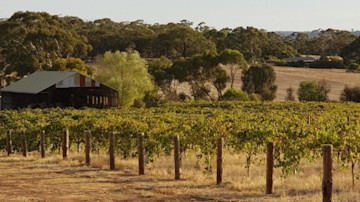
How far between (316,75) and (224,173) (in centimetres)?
8761

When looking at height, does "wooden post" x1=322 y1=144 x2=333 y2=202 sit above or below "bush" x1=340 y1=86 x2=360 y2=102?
below

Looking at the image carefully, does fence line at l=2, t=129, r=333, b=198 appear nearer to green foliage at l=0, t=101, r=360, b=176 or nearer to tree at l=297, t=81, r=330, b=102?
green foliage at l=0, t=101, r=360, b=176

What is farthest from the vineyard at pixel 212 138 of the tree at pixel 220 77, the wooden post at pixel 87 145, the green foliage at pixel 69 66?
the tree at pixel 220 77

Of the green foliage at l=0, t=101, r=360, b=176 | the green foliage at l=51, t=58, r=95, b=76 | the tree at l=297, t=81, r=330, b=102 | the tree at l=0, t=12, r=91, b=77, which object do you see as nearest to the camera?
the green foliage at l=0, t=101, r=360, b=176

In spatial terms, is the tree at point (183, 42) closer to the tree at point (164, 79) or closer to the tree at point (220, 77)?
the tree at point (164, 79)

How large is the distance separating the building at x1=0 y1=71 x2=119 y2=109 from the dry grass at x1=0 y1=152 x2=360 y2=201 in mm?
32191

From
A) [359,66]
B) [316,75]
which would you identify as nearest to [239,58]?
[316,75]

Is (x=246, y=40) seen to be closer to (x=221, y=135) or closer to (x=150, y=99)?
(x=150, y=99)

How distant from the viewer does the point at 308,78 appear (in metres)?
97.2

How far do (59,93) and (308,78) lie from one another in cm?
5693

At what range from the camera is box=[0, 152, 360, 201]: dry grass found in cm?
1305

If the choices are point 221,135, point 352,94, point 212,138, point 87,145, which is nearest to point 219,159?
point 212,138

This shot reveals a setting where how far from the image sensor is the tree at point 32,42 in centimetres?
7512

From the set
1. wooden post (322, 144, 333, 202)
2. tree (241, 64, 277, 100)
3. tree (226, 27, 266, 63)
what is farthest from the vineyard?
tree (226, 27, 266, 63)
